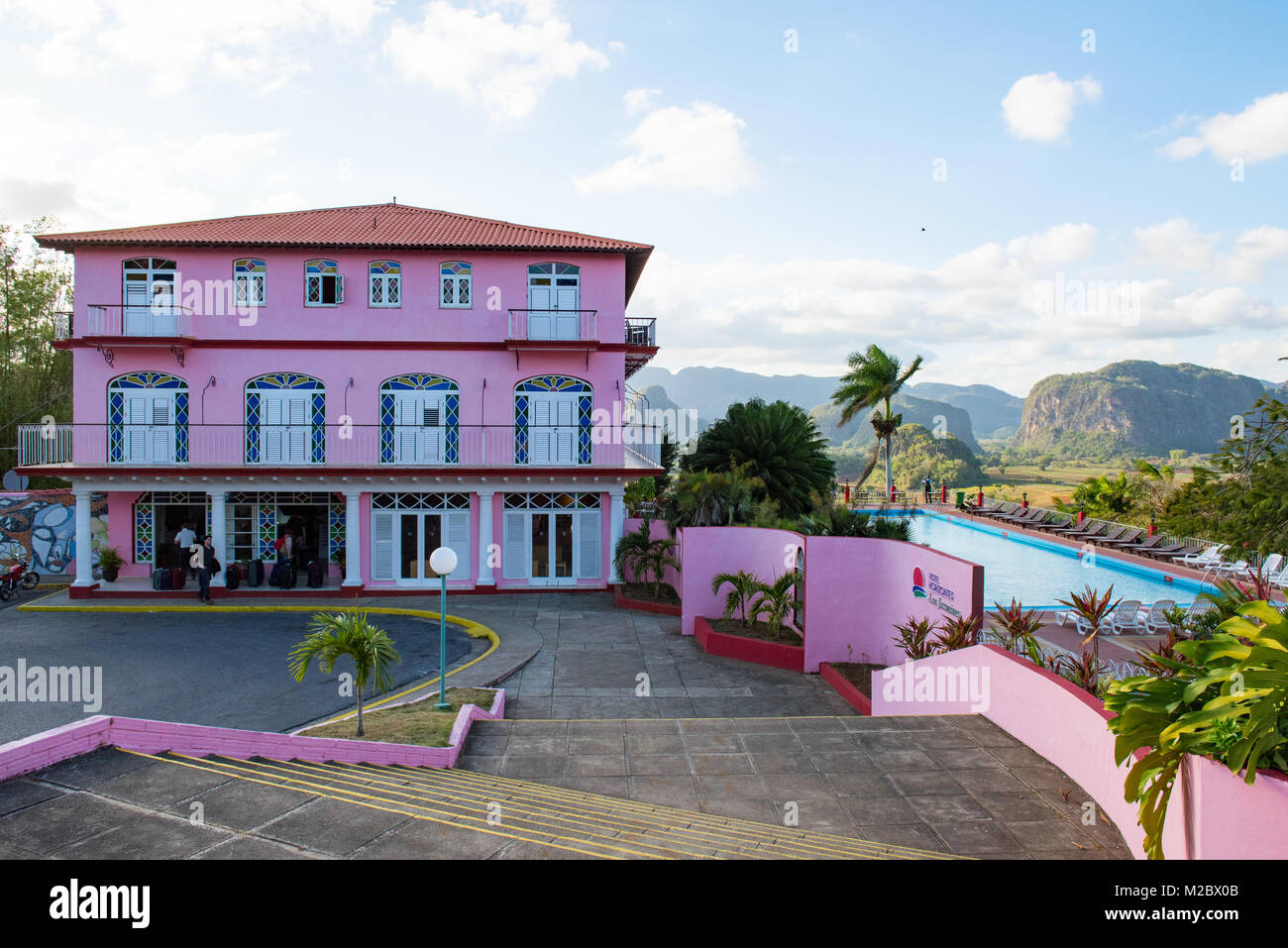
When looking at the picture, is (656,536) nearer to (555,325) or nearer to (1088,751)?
(555,325)

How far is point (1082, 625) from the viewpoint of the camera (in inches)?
573

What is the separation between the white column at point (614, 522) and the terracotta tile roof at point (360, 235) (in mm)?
6403

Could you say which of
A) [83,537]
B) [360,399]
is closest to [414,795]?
[360,399]

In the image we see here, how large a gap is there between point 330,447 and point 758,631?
12.5 metres

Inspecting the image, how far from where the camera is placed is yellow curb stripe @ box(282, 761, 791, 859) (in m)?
5.79

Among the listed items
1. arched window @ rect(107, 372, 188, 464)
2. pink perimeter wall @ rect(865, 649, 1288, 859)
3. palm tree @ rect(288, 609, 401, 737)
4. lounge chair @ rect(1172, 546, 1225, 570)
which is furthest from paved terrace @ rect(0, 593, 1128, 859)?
lounge chair @ rect(1172, 546, 1225, 570)

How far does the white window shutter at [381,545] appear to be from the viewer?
70.4 feet

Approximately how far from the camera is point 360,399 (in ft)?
70.3

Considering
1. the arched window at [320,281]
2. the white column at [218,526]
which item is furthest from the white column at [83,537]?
the arched window at [320,281]

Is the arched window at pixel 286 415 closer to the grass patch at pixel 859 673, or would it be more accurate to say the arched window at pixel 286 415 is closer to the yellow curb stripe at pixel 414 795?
the grass patch at pixel 859 673

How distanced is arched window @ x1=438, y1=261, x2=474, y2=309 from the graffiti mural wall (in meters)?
12.3
